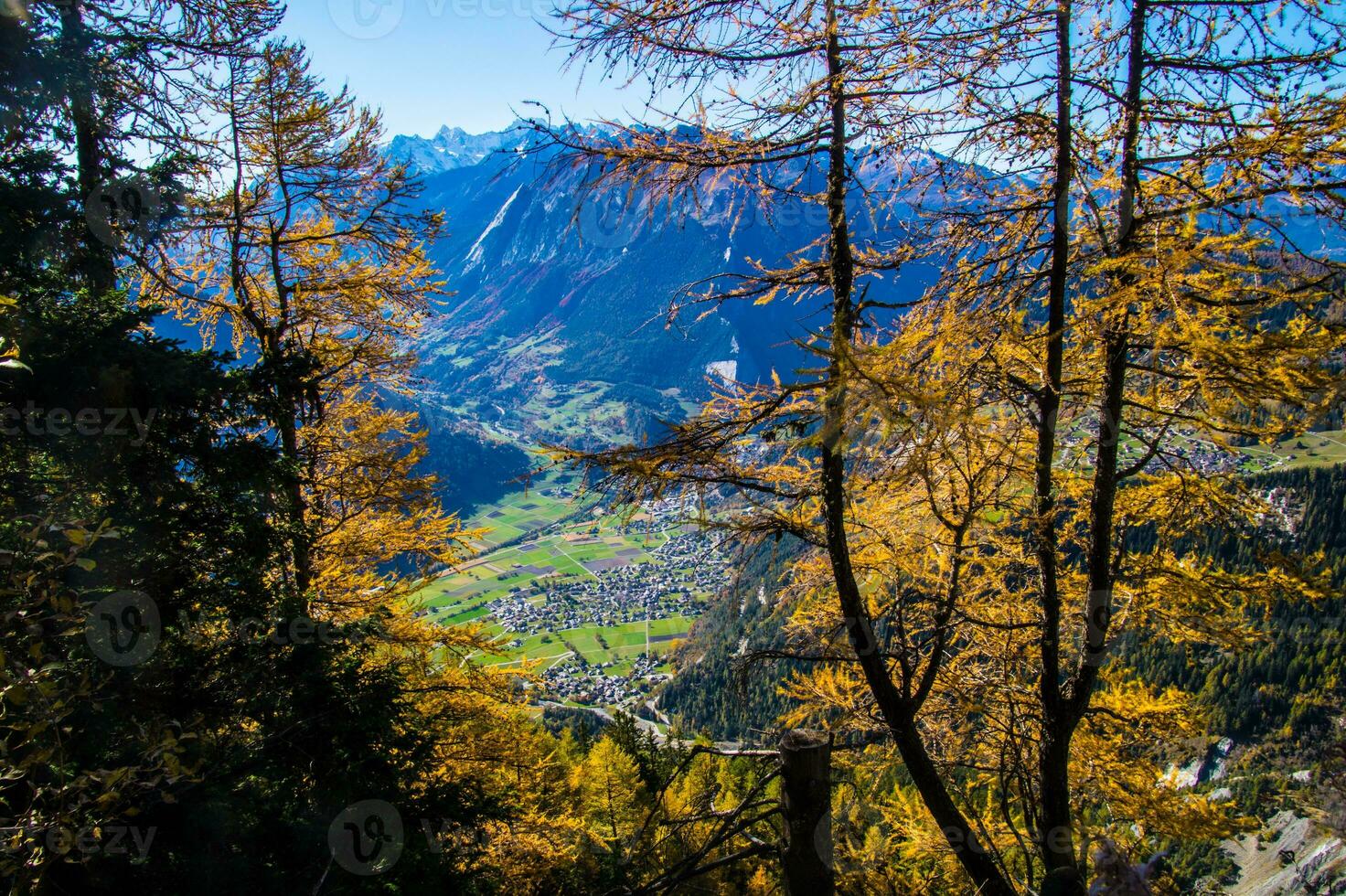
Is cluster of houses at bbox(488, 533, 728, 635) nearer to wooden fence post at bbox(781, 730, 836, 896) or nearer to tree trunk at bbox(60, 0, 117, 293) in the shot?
tree trunk at bbox(60, 0, 117, 293)

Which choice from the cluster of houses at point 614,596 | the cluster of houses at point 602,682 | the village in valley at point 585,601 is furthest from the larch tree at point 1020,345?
the cluster of houses at point 614,596

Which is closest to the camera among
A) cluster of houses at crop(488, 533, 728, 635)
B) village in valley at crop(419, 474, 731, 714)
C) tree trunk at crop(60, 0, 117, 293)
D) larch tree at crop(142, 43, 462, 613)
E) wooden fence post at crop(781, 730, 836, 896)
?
wooden fence post at crop(781, 730, 836, 896)

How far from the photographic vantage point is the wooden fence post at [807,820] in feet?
9.90

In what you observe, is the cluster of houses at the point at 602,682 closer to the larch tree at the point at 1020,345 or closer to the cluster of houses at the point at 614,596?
the cluster of houses at the point at 614,596

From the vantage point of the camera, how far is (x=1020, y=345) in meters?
4.97

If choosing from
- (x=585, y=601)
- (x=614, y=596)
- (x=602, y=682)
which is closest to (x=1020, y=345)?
(x=602, y=682)

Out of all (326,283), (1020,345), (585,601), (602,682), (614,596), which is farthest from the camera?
(614,596)

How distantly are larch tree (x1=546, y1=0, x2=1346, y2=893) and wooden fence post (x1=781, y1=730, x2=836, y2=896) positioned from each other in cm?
93

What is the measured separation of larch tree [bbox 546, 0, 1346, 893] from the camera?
388cm

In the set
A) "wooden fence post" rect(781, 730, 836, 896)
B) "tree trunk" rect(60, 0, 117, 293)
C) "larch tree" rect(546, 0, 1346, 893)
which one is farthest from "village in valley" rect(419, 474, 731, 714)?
"wooden fence post" rect(781, 730, 836, 896)

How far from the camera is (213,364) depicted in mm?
5797

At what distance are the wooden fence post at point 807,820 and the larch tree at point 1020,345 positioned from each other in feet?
3.05

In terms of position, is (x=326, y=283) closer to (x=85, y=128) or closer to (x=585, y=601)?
(x=85, y=128)

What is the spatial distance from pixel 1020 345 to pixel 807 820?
3.73 metres
